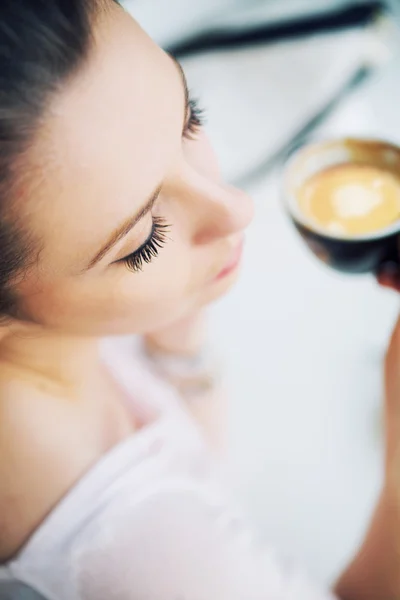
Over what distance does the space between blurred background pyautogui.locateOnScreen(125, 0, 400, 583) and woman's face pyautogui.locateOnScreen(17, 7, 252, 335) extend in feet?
1.88

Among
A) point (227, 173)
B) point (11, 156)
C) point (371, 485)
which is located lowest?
point (371, 485)

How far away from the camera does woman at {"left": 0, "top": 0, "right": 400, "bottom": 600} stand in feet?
1.14

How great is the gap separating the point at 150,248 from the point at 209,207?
0.08 meters

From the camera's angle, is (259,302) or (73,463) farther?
(259,302)

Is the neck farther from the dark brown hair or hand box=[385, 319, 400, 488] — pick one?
hand box=[385, 319, 400, 488]

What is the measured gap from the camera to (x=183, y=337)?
0.91 meters

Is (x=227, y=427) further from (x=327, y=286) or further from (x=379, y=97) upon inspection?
(x=379, y=97)

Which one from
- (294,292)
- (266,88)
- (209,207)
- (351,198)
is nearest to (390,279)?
(351,198)

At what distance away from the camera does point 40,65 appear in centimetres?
33

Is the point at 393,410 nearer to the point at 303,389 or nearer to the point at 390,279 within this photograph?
the point at 390,279

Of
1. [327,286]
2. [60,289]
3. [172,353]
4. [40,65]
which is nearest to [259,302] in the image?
[327,286]

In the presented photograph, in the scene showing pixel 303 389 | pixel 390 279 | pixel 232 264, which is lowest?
pixel 303 389

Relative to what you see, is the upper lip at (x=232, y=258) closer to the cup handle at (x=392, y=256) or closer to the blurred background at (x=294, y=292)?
the cup handle at (x=392, y=256)

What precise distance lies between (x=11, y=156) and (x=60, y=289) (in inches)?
4.8
